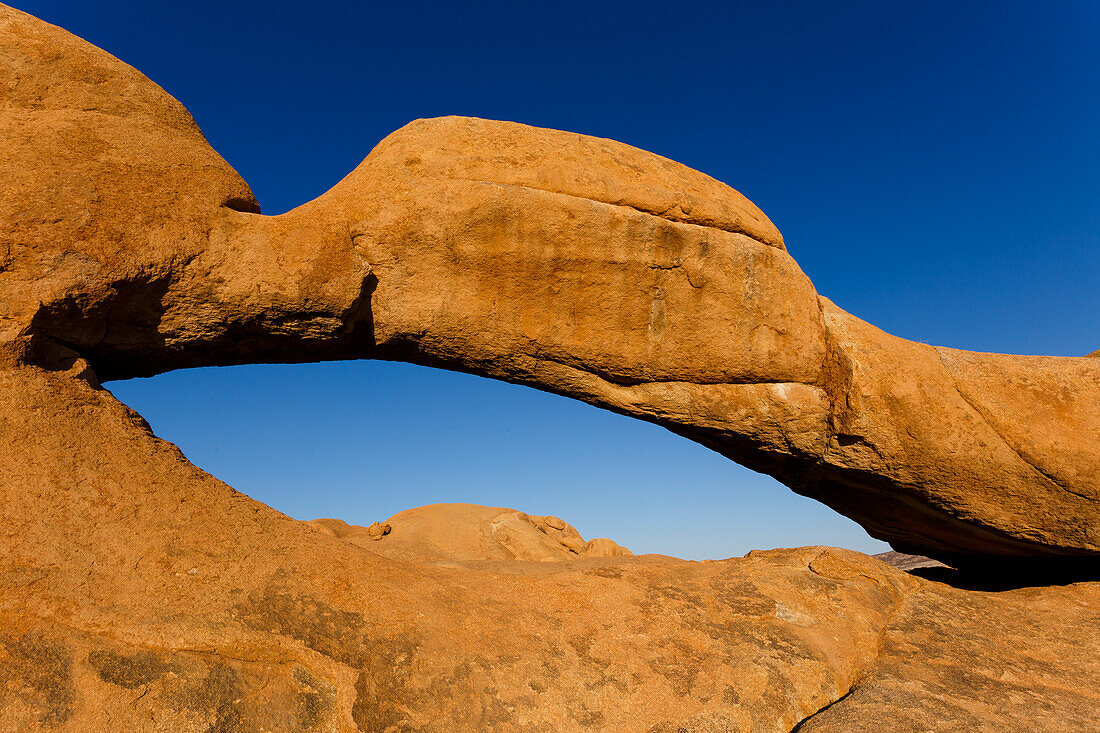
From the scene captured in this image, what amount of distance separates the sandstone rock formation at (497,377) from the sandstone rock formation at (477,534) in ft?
19.2

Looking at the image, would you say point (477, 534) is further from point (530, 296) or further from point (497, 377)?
point (530, 296)

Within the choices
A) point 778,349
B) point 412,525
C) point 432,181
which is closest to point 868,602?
point 778,349

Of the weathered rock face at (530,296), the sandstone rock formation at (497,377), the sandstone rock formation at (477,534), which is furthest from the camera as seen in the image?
the sandstone rock formation at (477,534)

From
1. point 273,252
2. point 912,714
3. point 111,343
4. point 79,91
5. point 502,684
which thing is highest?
point 79,91

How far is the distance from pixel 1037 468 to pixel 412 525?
8892mm

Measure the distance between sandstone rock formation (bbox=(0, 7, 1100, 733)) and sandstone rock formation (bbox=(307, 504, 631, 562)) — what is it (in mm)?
5848

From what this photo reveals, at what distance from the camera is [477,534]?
10.9 m

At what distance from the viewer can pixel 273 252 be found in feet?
13.8

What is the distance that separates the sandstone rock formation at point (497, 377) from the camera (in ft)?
10.2

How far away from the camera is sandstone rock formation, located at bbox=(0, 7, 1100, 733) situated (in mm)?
3102

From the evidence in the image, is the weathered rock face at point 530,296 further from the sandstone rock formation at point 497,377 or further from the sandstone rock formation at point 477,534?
the sandstone rock formation at point 477,534

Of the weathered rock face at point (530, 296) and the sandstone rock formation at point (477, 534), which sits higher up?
the weathered rock face at point (530, 296)

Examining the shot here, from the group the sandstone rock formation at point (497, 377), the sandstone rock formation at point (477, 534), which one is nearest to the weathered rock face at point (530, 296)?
the sandstone rock formation at point (497, 377)

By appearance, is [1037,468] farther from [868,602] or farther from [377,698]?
[377,698]
